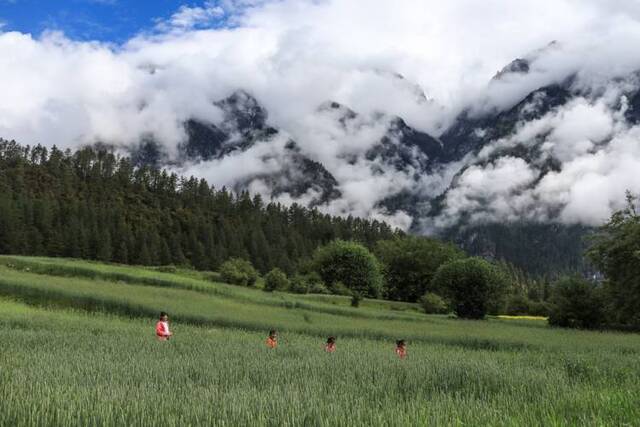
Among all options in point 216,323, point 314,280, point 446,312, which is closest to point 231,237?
point 314,280

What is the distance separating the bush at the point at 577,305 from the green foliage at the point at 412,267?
5573cm

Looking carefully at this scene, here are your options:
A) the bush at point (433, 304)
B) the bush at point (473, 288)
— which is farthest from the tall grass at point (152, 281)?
the bush at point (433, 304)

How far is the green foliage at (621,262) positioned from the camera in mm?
53875

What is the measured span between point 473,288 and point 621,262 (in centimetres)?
1801

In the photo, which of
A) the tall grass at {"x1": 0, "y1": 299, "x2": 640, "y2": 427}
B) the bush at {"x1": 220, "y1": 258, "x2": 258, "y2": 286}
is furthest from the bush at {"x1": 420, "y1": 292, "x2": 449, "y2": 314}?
the tall grass at {"x1": 0, "y1": 299, "x2": 640, "y2": 427}

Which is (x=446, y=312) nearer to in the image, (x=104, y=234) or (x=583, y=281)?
(x=583, y=281)

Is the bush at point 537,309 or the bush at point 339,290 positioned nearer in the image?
the bush at point 339,290

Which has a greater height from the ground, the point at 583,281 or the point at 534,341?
the point at 583,281

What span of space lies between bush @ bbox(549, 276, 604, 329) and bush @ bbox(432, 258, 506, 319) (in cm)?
1092

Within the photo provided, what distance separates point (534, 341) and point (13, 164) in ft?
575

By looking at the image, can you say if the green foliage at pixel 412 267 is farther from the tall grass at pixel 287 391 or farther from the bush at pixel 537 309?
the tall grass at pixel 287 391

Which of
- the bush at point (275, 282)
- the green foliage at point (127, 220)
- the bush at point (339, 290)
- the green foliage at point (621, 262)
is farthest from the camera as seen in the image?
the green foliage at point (127, 220)

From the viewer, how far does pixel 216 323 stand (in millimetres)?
37938

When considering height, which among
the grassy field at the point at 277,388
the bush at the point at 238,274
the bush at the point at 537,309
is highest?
the bush at the point at 238,274
